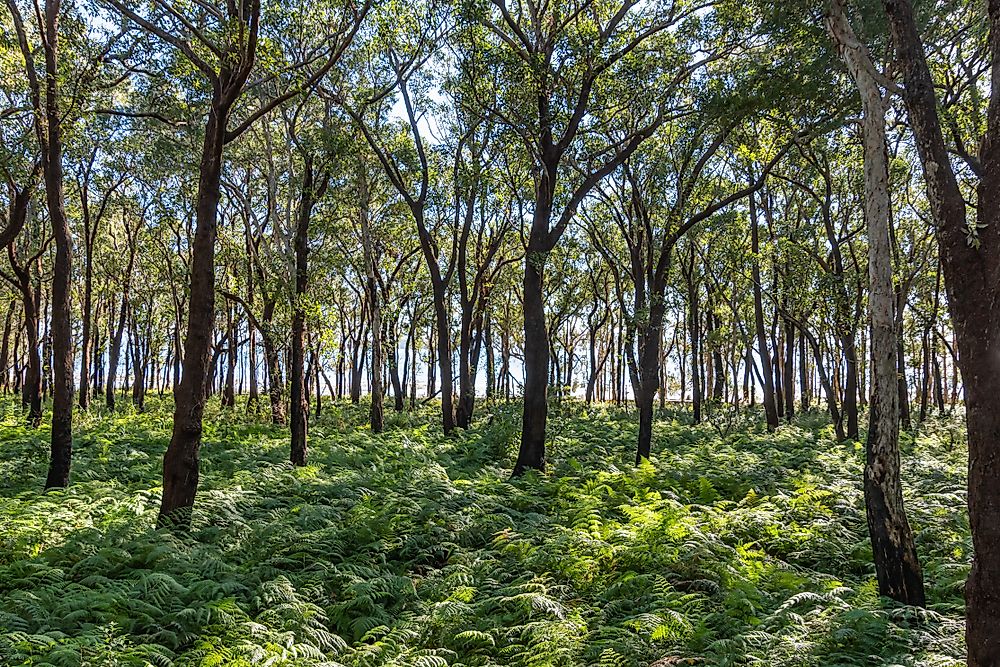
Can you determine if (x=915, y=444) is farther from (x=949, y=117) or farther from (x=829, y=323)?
(x=949, y=117)

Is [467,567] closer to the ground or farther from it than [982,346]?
closer to the ground

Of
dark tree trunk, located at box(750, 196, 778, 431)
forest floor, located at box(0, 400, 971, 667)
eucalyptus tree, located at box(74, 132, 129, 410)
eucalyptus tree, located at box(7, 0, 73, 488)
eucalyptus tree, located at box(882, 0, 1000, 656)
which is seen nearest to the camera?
eucalyptus tree, located at box(882, 0, 1000, 656)

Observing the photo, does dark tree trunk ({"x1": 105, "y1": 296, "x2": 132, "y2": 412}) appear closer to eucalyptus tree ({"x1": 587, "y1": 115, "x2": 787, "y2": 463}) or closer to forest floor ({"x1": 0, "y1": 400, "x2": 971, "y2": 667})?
forest floor ({"x1": 0, "y1": 400, "x2": 971, "y2": 667})

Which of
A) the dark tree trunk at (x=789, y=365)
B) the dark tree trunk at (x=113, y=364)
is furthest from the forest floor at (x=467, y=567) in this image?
the dark tree trunk at (x=113, y=364)

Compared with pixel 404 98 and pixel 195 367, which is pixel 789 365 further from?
pixel 195 367

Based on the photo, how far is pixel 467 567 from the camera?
7105 millimetres

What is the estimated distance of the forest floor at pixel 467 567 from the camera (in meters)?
5.02

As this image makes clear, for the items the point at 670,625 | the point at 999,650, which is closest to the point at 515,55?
the point at 670,625

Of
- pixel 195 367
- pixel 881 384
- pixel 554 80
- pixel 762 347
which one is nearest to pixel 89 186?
pixel 195 367

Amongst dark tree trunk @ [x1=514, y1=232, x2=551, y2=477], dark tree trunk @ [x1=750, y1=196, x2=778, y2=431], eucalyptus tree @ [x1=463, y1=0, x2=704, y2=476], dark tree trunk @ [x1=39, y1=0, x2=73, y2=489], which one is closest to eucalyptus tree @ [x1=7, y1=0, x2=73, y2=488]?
dark tree trunk @ [x1=39, y1=0, x2=73, y2=489]

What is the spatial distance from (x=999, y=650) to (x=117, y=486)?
1199 centimetres

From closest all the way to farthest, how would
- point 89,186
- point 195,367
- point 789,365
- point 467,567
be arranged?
1. point 467,567
2. point 195,367
3. point 89,186
4. point 789,365

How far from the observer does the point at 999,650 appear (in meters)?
3.84

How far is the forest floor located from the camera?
16.5 feet
